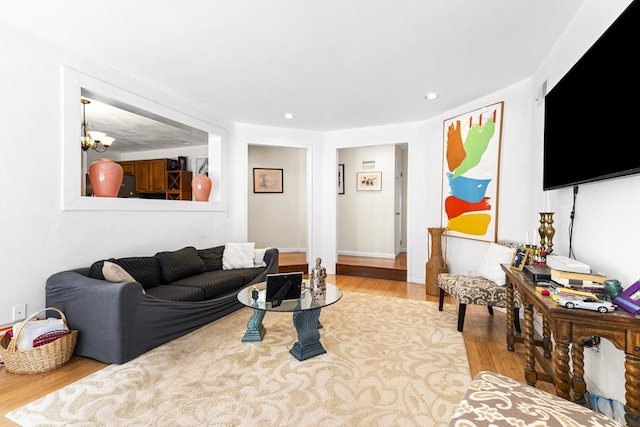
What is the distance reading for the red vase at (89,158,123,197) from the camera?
9.61ft

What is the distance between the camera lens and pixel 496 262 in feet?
9.70

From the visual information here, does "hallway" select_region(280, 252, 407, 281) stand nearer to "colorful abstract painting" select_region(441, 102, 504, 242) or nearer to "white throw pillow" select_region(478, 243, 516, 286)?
"colorful abstract painting" select_region(441, 102, 504, 242)

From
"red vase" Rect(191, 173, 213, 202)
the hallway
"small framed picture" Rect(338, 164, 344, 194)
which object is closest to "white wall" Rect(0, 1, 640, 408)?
"red vase" Rect(191, 173, 213, 202)

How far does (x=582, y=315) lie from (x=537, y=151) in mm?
2064

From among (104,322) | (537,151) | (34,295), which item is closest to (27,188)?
(34,295)

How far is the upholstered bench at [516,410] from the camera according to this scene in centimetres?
99

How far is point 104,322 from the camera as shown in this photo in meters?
2.21

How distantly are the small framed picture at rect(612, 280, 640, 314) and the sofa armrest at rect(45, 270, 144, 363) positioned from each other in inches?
116

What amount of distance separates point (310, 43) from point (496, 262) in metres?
2.71

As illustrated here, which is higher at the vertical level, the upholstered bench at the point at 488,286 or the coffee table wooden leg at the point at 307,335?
the upholstered bench at the point at 488,286

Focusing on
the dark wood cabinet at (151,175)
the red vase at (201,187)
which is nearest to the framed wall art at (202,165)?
the dark wood cabinet at (151,175)

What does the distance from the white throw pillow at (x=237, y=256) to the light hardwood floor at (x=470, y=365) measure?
177 cm

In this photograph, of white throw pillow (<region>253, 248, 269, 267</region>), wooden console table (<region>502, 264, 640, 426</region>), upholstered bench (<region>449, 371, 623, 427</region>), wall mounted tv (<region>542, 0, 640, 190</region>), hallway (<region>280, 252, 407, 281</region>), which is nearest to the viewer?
upholstered bench (<region>449, 371, 623, 427</region>)

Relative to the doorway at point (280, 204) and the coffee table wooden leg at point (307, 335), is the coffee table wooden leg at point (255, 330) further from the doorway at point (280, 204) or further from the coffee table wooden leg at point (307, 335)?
the doorway at point (280, 204)
